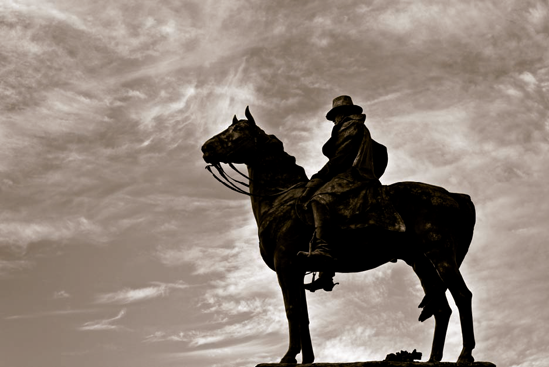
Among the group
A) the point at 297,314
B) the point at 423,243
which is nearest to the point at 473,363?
the point at 423,243

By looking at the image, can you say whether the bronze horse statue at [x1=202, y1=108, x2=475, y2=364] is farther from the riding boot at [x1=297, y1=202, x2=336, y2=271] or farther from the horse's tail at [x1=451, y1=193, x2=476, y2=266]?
the riding boot at [x1=297, y1=202, x2=336, y2=271]

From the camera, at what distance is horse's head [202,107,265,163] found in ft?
46.2

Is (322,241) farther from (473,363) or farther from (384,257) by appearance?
(473,363)

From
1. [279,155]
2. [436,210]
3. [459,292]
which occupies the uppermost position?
[279,155]

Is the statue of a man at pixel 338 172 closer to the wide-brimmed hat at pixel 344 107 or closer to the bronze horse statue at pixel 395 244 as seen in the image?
the wide-brimmed hat at pixel 344 107

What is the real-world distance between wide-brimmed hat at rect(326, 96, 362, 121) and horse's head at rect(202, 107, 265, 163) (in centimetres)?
133

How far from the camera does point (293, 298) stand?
13.1 m

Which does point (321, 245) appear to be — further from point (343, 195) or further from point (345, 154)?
point (345, 154)

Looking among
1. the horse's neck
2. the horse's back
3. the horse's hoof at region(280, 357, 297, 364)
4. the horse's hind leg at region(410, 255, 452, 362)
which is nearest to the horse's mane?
the horse's neck

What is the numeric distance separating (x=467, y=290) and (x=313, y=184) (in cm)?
303

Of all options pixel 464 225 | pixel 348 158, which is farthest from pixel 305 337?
pixel 464 225

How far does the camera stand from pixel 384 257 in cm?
1338

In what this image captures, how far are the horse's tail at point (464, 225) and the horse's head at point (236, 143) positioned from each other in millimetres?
3569

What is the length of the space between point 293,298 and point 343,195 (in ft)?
6.15
